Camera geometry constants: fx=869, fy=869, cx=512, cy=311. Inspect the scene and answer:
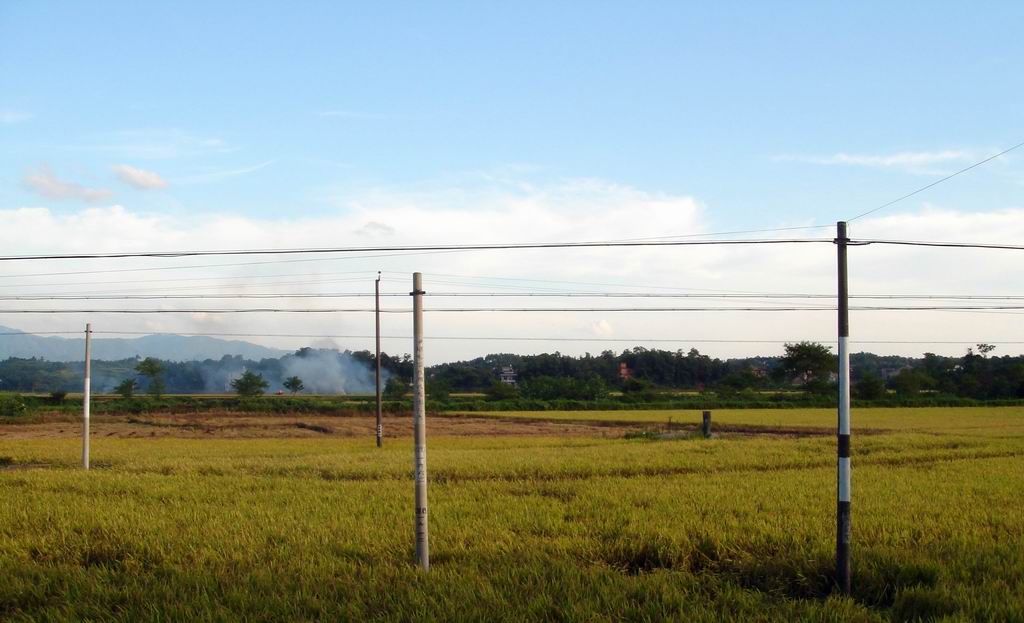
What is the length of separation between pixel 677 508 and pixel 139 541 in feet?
26.7

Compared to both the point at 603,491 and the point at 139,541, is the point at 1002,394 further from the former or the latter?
the point at 139,541

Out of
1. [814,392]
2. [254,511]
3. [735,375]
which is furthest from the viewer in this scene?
[735,375]

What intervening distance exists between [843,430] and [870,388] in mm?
85130

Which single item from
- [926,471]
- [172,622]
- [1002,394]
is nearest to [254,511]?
[172,622]

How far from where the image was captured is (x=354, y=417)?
63.2m

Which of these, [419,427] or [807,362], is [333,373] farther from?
[419,427]

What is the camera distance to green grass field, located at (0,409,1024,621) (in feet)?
27.2

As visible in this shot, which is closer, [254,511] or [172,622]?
[172,622]

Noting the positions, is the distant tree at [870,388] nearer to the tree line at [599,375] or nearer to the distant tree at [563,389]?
the tree line at [599,375]

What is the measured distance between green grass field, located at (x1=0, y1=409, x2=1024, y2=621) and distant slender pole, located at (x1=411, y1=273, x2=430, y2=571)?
0.39m

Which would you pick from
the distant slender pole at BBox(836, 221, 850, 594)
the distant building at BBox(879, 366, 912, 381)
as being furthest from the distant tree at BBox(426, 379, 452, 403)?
the distant slender pole at BBox(836, 221, 850, 594)

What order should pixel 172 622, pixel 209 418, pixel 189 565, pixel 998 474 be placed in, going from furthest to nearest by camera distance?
pixel 209 418
pixel 998 474
pixel 189 565
pixel 172 622

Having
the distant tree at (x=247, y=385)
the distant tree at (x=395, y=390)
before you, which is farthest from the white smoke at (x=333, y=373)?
the distant tree at (x=395, y=390)

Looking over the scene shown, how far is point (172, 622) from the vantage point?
25.6 feet
